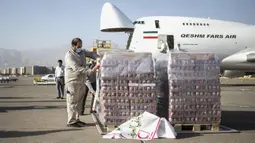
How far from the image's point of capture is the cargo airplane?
75.4ft

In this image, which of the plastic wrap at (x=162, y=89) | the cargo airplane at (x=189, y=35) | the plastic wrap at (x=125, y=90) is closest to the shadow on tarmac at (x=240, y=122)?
the plastic wrap at (x=162, y=89)

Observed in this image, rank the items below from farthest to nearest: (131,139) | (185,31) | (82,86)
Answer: (185,31)
(82,86)
(131,139)

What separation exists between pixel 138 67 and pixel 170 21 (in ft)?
63.2

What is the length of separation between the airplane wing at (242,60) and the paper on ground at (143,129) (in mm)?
20807

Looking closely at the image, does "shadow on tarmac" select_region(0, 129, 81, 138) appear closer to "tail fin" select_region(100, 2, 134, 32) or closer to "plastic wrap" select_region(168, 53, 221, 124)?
"plastic wrap" select_region(168, 53, 221, 124)

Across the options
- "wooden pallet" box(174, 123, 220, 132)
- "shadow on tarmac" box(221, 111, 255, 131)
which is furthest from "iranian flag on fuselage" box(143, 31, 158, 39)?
"wooden pallet" box(174, 123, 220, 132)

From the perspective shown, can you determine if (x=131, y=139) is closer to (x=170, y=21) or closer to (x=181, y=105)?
(x=181, y=105)

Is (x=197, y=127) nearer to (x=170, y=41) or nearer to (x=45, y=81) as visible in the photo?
(x=170, y=41)

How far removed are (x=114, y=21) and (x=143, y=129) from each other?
18058 millimetres

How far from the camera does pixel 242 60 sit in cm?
2428

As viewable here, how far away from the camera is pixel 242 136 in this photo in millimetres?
5223

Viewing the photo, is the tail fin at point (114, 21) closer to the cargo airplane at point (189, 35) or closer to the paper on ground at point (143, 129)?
the cargo airplane at point (189, 35)

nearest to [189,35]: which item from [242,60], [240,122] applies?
[242,60]

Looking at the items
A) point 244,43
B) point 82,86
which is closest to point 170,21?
point 244,43
